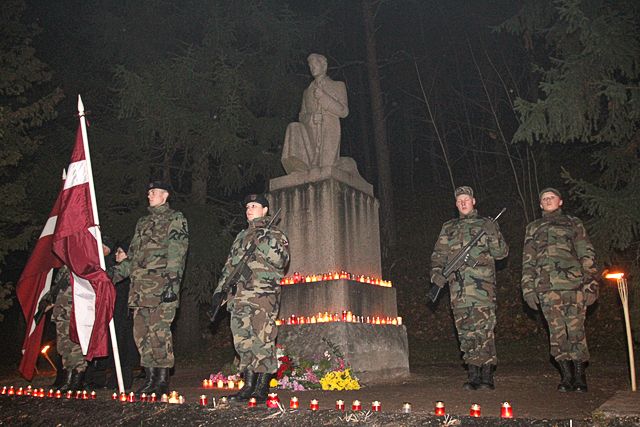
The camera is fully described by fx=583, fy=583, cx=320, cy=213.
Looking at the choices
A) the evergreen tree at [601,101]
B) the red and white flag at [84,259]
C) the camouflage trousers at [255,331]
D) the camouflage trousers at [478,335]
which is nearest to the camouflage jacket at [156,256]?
the red and white flag at [84,259]

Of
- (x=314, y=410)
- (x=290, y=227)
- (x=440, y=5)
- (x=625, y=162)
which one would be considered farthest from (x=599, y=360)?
(x=440, y=5)

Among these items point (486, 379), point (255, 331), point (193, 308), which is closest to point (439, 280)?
point (486, 379)

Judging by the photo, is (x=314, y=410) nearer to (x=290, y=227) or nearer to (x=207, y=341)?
(x=290, y=227)

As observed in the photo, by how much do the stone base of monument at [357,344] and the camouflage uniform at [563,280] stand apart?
2.13 meters

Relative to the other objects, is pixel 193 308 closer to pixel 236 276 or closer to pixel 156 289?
pixel 156 289

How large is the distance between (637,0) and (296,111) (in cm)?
986

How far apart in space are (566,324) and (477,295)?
98 centimetres

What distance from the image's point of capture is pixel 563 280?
6230mm

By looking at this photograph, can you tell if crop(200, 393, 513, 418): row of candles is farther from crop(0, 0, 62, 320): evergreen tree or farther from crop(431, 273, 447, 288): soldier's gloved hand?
crop(0, 0, 62, 320): evergreen tree

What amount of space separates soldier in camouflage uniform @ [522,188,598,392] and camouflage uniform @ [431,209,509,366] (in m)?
0.46

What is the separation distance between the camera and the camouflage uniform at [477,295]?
6.18 meters

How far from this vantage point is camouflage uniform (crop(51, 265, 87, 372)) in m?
7.19

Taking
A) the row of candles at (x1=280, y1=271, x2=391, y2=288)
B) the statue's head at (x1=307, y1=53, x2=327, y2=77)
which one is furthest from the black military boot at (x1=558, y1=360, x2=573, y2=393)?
the statue's head at (x1=307, y1=53, x2=327, y2=77)

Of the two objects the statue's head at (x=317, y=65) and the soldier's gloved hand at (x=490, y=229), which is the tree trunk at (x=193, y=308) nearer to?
the statue's head at (x=317, y=65)
